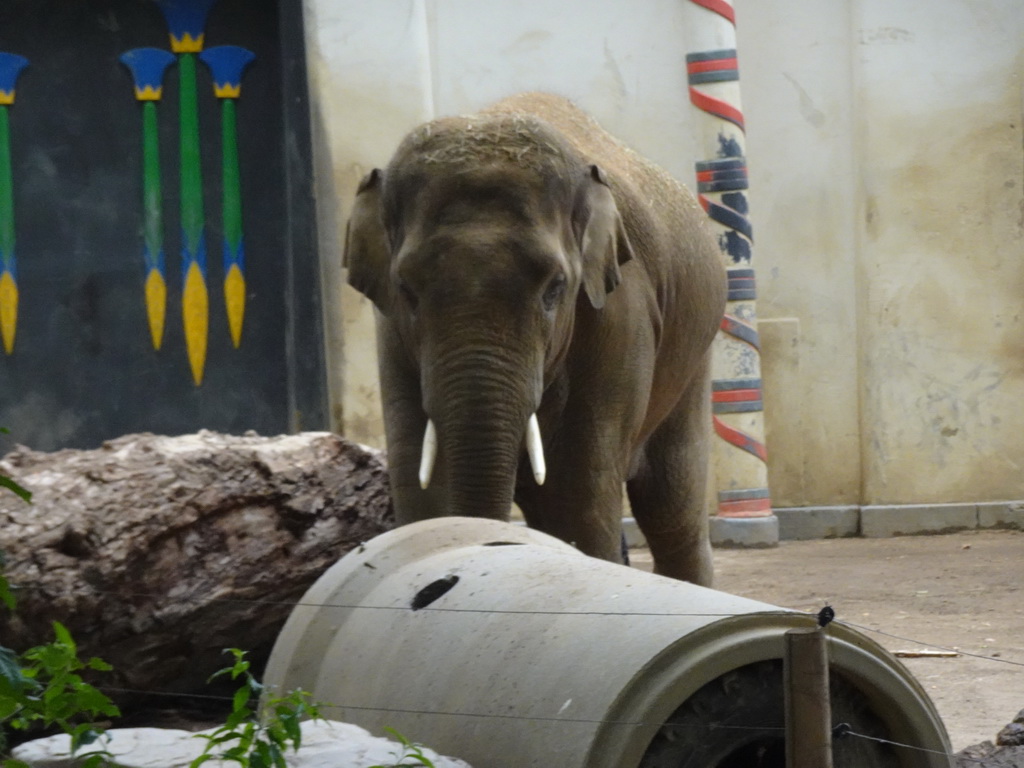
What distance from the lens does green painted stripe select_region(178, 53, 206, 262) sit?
10.0 metres

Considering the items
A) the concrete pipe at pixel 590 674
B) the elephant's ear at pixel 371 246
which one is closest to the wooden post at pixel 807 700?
the concrete pipe at pixel 590 674

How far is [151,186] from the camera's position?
33.1ft

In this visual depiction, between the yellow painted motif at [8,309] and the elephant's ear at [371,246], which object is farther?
the yellow painted motif at [8,309]

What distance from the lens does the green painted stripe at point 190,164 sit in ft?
32.8

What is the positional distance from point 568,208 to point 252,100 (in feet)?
18.9

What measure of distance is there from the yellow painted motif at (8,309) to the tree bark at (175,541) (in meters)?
5.17

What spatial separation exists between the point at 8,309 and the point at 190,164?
1393 millimetres

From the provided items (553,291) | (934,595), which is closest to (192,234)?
(934,595)

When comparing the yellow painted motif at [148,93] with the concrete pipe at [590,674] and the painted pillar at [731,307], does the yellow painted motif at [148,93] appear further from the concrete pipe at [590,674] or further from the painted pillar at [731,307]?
the concrete pipe at [590,674]

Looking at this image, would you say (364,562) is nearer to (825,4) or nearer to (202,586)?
(202,586)

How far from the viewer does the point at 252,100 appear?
33.1 ft

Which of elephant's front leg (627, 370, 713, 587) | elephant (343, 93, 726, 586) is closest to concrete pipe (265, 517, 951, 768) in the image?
elephant (343, 93, 726, 586)

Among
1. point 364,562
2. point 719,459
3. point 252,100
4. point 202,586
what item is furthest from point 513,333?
point 252,100

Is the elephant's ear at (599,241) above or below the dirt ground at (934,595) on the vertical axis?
above
